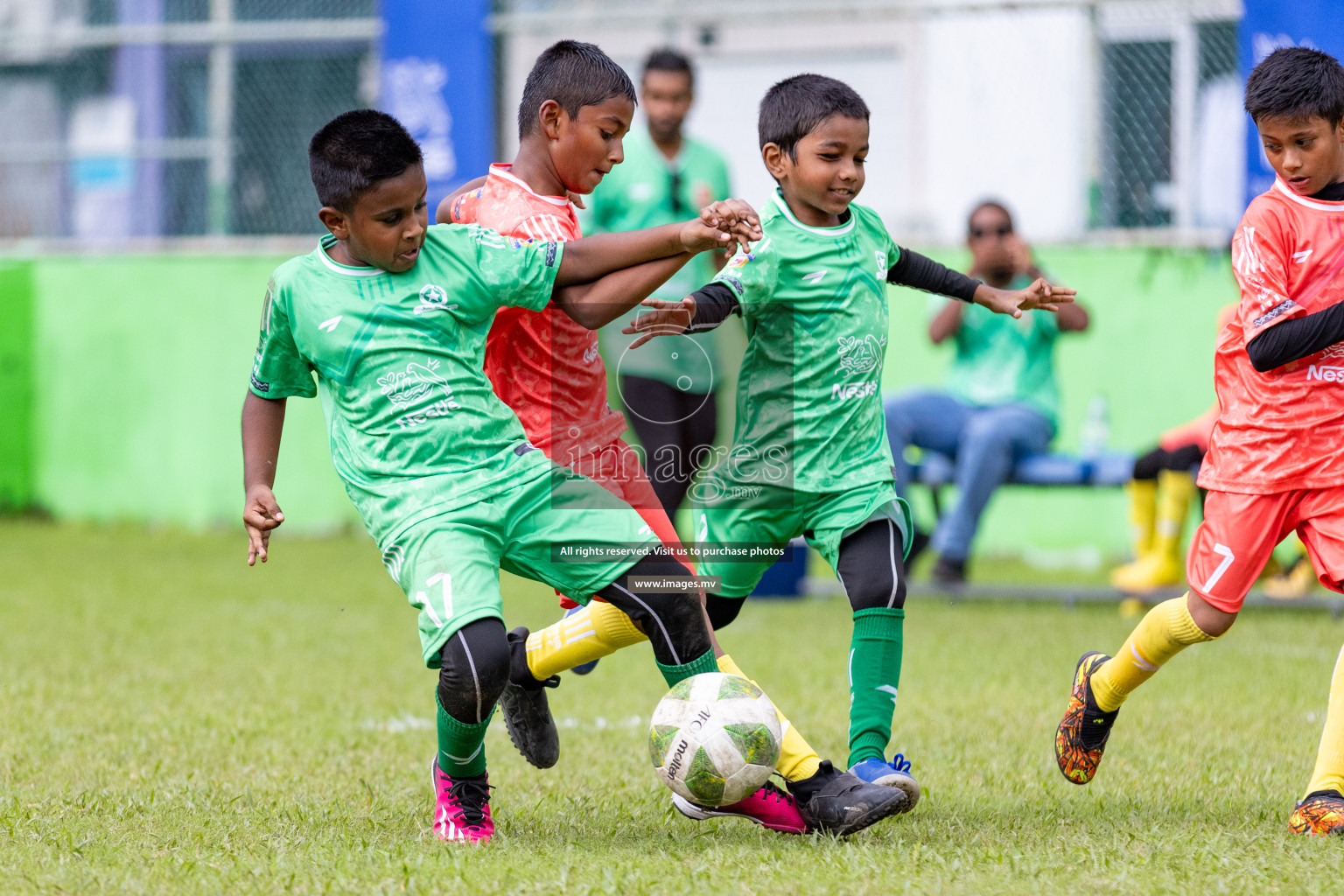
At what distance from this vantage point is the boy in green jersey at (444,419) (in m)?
3.28

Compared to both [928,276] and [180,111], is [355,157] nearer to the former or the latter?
[928,276]

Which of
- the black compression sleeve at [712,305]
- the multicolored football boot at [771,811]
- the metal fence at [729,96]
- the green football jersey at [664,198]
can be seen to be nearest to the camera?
the multicolored football boot at [771,811]

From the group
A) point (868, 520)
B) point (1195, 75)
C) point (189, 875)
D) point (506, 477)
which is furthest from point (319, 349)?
point (1195, 75)

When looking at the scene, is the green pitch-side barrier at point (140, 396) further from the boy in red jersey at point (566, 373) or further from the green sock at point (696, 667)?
the green sock at point (696, 667)

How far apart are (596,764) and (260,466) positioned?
139cm

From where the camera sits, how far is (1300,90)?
3.44m

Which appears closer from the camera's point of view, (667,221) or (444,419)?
(444,419)

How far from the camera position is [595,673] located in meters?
6.02

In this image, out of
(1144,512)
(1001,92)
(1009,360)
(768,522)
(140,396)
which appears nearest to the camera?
(768,522)

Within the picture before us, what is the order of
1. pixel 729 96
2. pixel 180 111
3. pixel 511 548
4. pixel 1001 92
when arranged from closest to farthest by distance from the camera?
pixel 511 548
pixel 1001 92
pixel 729 96
pixel 180 111

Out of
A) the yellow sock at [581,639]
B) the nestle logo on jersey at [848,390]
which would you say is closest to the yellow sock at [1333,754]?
the nestle logo on jersey at [848,390]

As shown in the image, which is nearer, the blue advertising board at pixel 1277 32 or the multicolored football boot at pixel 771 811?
the multicolored football boot at pixel 771 811

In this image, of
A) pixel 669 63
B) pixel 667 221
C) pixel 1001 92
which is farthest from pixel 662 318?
pixel 1001 92

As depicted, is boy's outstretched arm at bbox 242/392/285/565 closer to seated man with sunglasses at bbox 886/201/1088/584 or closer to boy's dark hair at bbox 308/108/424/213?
boy's dark hair at bbox 308/108/424/213
